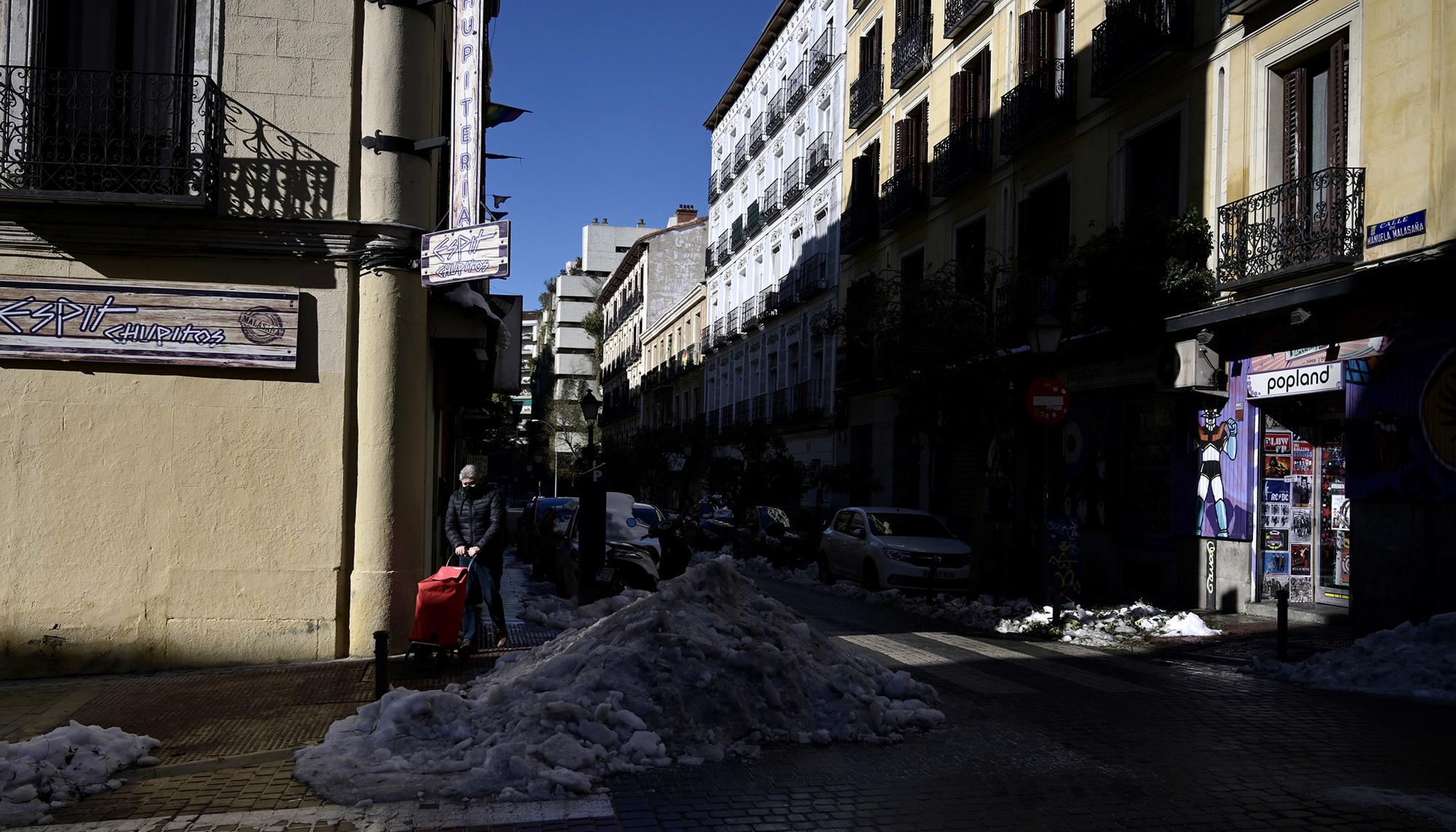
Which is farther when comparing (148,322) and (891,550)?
(891,550)

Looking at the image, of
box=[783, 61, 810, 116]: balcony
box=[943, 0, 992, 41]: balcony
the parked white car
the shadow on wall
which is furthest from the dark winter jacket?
box=[783, 61, 810, 116]: balcony

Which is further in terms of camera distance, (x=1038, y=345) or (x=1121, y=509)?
(x=1121, y=509)

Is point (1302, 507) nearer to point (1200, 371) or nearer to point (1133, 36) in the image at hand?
point (1200, 371)

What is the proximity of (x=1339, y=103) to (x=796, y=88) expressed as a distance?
1053 inches

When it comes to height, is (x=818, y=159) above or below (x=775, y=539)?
above

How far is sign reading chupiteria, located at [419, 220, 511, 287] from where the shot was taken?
10.1 m

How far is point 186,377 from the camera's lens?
10.6 metres

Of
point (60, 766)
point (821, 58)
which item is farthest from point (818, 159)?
point (60, 766)

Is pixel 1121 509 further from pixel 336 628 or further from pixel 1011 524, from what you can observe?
pixel 336 628

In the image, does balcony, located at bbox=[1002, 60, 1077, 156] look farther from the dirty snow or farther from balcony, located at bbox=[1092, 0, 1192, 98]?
the dirty snow

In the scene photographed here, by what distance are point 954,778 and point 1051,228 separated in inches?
694

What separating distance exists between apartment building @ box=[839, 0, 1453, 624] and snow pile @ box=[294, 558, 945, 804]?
24.8 feet

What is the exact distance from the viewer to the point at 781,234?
Result: 41.9 m

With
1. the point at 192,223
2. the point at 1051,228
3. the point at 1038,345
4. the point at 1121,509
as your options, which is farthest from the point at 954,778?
the point at 1051,228
